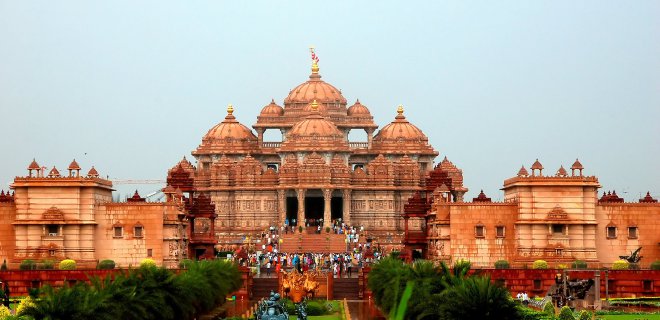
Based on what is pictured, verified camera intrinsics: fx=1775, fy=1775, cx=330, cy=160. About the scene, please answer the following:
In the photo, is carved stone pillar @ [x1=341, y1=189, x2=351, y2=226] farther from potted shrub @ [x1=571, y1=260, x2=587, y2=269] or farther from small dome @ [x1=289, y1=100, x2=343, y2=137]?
potted shrub @ [x1=571, y1=260, x2=587, y2=269]

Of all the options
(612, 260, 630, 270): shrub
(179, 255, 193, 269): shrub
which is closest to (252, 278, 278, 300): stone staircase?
(179, 255, 193, 269): shrub

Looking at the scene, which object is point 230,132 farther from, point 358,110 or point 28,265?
point 28,265

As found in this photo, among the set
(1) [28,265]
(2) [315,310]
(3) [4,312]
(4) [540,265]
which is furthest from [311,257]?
(3) [4,312]

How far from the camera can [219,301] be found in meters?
68.6

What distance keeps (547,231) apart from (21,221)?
24.1 meters

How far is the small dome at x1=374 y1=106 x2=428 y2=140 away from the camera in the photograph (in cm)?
12775

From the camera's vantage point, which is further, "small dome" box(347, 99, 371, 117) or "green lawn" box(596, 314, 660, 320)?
"small dome" box(347, 99, 371, 117)

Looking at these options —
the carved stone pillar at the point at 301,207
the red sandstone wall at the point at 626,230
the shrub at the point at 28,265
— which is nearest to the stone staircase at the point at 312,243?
the carved stone pillar at the point at 301,207

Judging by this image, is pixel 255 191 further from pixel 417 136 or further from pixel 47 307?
pixel 47 307

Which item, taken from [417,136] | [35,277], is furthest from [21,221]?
[417,136]

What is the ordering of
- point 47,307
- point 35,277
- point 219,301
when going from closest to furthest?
point 47,307 → point 219,301 → point 35,277

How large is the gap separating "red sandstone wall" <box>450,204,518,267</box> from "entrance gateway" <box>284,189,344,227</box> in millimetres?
34373

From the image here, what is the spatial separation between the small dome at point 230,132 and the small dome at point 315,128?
469cm

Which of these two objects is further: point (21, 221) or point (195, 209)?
point (195, 209)
